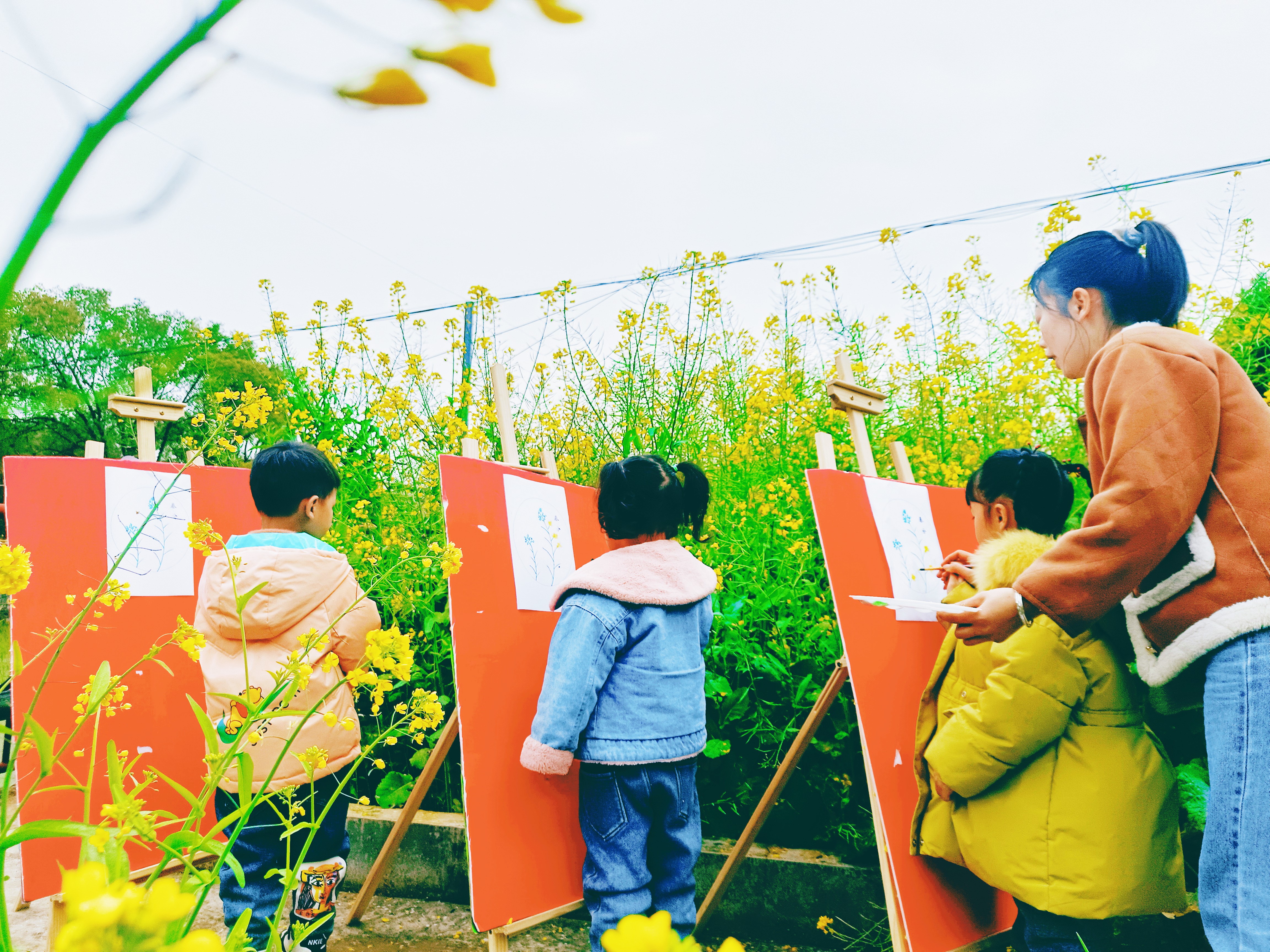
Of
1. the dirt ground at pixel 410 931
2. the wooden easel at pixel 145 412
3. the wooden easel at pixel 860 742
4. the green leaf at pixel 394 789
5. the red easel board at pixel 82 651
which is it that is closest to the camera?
the wooden easel at pixel 860 742

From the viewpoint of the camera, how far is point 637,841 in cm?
162

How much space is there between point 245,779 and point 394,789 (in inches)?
86.7

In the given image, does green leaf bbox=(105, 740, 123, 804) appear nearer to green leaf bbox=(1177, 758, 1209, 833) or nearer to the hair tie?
the hair tie

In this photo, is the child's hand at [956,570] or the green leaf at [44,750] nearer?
the green leaf at [44,750]

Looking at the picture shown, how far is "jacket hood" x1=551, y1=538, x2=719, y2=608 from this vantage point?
1.65m

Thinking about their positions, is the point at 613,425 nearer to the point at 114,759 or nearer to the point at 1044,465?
the point at 1044,465

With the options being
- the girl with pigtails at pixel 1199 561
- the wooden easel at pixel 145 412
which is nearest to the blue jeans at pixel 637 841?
the girl with pigtails at pixel 1199 561

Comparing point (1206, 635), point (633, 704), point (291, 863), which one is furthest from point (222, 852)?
point (291, 863)

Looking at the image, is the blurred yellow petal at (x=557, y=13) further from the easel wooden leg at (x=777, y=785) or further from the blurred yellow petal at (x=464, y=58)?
the easel wooden leg at (x=777, y=785)

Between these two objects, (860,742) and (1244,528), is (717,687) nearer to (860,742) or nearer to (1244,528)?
(860,742)

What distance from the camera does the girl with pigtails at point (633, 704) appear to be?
1.57m

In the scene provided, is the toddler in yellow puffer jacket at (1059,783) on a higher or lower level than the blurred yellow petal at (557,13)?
lower

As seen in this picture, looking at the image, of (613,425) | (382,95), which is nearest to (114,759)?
(382,95)

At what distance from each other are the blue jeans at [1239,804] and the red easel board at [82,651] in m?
1.99
